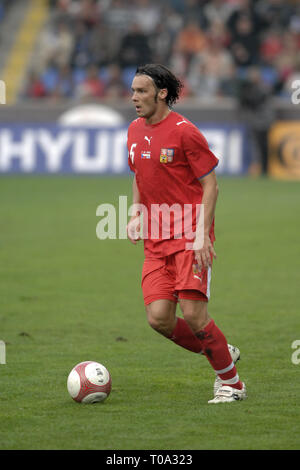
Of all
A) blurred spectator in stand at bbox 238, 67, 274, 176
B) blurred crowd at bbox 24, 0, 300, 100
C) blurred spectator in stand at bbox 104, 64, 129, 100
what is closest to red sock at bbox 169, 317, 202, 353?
blurred spectator in stand at bbox 238, 67, 274, 176

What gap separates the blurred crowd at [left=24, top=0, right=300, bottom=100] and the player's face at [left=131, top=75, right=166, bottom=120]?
Answer: 1711 cm

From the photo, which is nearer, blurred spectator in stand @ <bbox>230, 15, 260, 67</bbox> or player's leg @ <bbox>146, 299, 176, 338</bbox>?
player's leg @ <bbox>146, 299, 176, 338</bbox>

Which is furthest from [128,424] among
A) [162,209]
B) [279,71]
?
[279,71]

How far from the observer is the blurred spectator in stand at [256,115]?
68.7 ft

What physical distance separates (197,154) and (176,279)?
0.78 meters

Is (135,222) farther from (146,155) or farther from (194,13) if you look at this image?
(194,13)

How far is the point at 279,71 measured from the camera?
78.5 feet

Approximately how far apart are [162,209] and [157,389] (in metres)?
1.18

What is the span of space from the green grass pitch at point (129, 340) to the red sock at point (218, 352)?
175mm

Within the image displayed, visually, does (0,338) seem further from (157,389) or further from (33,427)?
(33,427)

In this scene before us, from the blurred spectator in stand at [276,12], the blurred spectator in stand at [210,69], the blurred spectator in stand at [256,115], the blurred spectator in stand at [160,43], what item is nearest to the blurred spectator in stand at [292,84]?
the blurred spectator in stand at [256,115]

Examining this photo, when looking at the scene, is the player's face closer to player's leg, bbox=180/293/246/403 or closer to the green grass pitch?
player's leg, bbox=180/293/246/403

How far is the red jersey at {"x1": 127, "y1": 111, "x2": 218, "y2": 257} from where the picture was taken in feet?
18.8

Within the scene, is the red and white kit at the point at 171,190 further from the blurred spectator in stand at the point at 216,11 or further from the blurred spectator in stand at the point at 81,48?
the blurred spectator in stand at the point at 216,11
